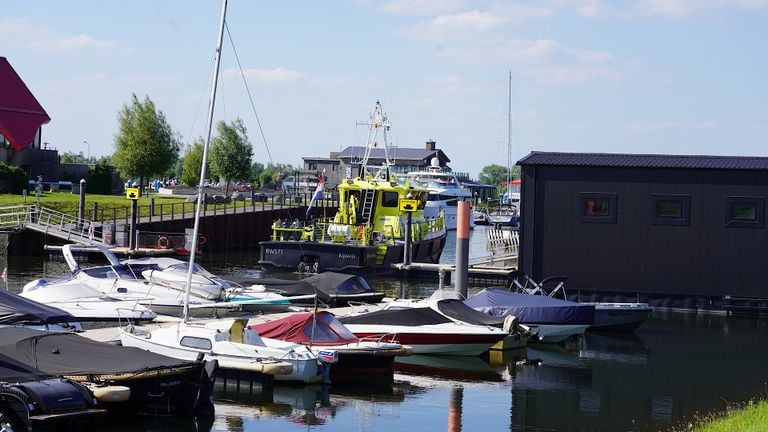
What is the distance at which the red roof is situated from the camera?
7462 centimetres

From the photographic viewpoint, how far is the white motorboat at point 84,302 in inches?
1190

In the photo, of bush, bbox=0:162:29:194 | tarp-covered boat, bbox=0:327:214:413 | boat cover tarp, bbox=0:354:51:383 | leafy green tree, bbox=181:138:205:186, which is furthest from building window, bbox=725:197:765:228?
leafy green tree, bbox=181:138:205:186

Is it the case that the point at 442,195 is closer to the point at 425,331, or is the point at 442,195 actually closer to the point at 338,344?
the point at 425,331

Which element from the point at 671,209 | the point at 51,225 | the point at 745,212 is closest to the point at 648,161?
the point at 671,209

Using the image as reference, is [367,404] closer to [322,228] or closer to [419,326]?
[419,326]

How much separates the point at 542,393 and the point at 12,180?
4954 centimetres

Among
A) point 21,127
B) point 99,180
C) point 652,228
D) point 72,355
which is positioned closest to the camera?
point 72,355

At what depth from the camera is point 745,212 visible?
127 ft

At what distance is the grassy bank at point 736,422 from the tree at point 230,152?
248 ft

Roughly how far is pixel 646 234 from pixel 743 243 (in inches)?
127

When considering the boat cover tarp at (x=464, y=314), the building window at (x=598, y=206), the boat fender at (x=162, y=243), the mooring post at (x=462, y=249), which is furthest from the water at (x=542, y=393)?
the boat fender at (x=162, y=243)

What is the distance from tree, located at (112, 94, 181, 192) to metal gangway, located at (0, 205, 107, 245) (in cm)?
2199

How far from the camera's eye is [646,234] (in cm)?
3900

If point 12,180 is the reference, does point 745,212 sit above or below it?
below
